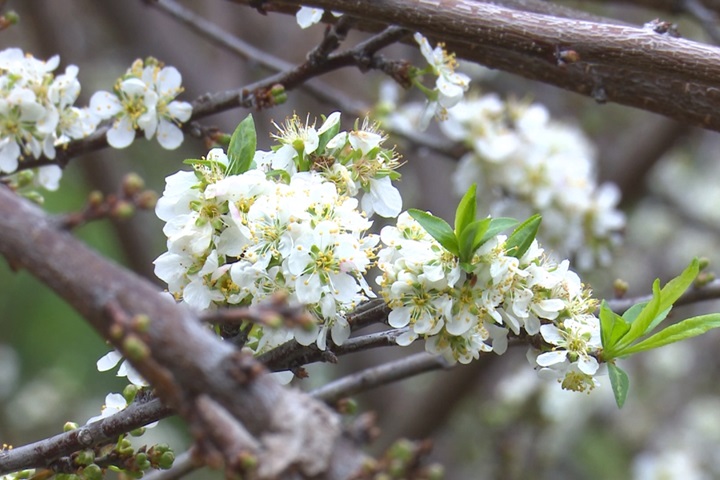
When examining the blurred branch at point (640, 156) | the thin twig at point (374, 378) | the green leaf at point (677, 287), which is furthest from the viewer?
the blurred branch at point (640, 156)

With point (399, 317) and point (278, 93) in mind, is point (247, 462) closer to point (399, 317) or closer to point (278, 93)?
point (399, 317)

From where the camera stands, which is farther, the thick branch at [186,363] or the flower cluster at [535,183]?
the flower cluster at [535,183]

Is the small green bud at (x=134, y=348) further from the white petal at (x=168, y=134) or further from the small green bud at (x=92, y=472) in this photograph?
the white petal at (x=168, y=134)

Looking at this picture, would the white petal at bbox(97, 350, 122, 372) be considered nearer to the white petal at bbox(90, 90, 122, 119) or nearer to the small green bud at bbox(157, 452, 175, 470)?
the small green bud at bbox(157, 452, 175, 470)

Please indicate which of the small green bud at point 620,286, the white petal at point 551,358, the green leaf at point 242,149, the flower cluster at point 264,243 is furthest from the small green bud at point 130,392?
the small green bud at point 620,286

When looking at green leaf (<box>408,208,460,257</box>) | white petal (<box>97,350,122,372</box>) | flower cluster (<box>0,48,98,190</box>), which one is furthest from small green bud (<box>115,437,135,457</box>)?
flower cluster (<box>0,48,98,190</box>)

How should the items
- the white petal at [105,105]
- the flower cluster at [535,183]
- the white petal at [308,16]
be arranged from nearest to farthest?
the white petal at [308,16] → the white petal at [105,105] → the flower cluster at [535,183]
